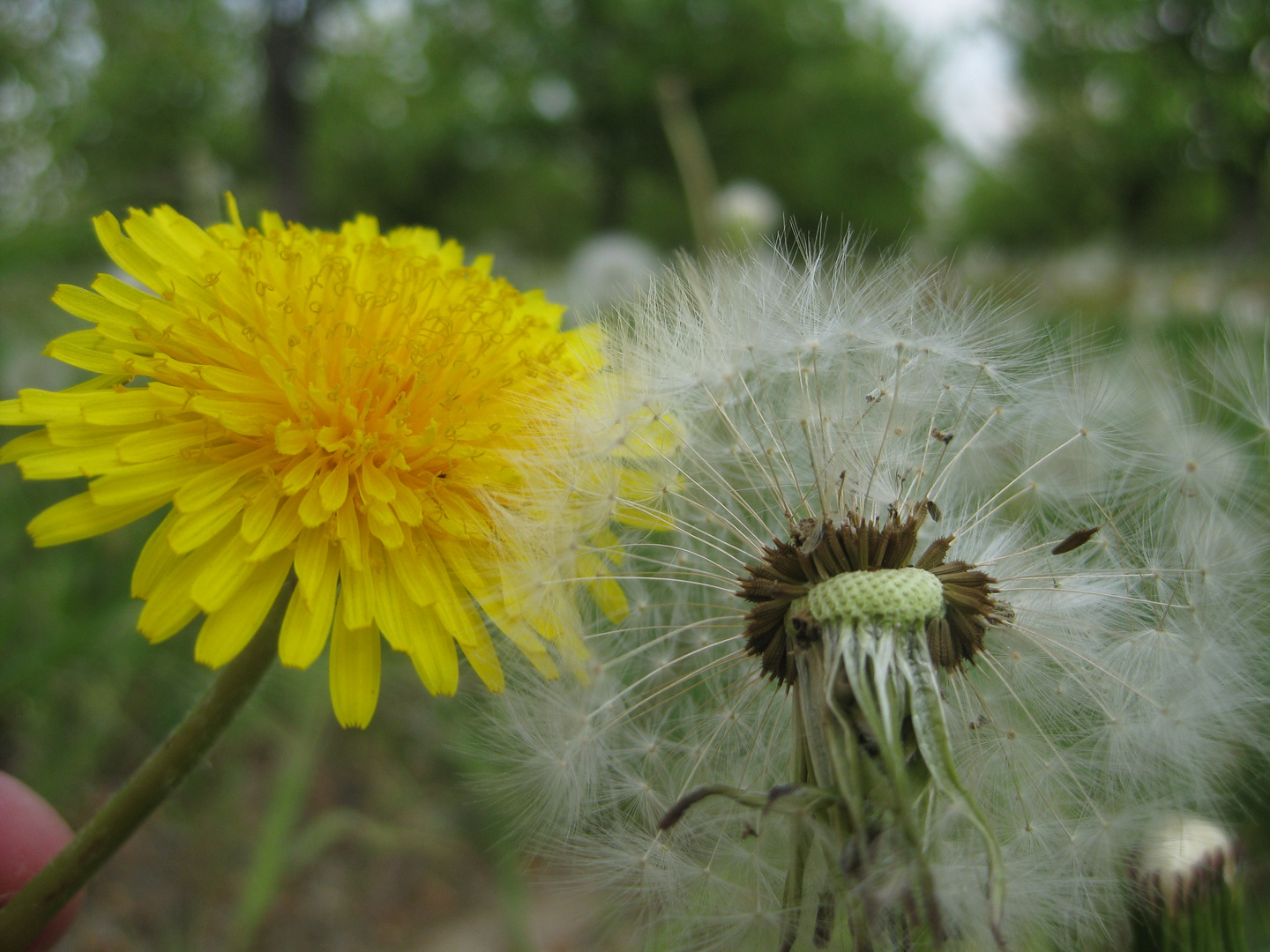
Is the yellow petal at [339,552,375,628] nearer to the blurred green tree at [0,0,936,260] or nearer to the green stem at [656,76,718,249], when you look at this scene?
the green stem at [656,76,718,249]

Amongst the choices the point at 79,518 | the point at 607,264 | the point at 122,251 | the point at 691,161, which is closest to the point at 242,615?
the point at 79,518

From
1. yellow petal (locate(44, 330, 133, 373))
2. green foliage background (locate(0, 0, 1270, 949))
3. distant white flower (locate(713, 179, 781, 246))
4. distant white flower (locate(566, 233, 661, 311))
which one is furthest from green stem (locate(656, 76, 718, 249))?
yellow petal (locate(44, 330, 133, 373))

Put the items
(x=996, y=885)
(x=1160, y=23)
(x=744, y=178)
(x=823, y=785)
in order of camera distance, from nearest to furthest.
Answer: (x=996, y=885) → (x=823, y=785) → (x=1160, y=23) → (x=744, y=178)

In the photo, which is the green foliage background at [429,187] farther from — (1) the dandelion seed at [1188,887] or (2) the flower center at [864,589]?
(2) the flower center at [864,589]

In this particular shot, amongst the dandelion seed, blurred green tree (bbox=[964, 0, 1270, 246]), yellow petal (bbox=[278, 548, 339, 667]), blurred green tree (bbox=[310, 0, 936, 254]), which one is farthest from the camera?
blurred green tree (bbox=[310, 0, 936, 254])

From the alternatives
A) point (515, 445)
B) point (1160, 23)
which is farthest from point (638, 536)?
point (1160, 23)

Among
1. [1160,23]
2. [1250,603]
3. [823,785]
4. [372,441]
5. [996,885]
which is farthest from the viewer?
[1160,23]

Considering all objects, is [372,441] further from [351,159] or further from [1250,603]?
[351,159]
